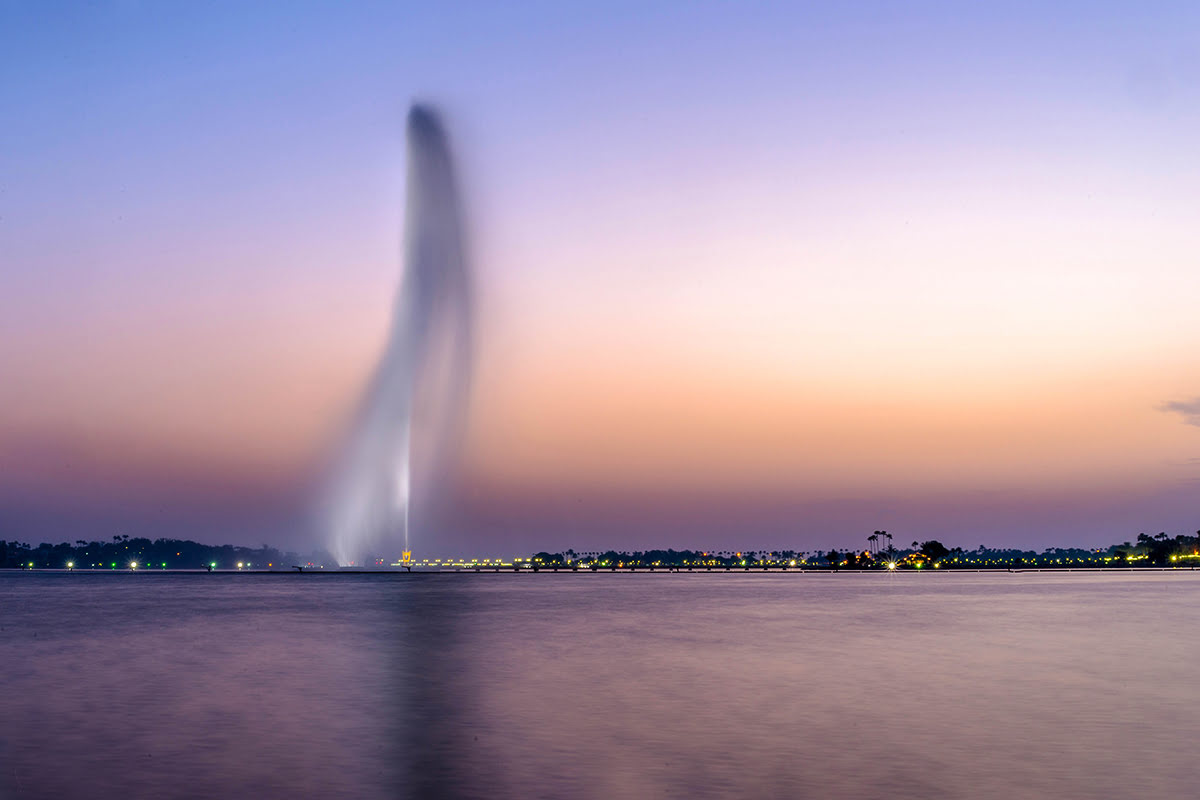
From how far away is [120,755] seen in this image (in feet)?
85.5

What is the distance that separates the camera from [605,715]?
32.4 m

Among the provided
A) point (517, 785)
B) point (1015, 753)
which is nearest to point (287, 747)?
point (517, 785)

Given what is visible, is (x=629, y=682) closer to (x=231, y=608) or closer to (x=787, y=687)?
(x=787, y=687)

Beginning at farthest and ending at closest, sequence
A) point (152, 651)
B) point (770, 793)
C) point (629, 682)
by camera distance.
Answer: point (152, 651) < point (629, 682) < point (770, 793)

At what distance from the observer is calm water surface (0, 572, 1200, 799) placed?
22766 mm

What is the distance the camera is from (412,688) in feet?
131

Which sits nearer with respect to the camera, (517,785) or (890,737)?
(517,785)

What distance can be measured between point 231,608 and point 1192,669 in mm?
91703

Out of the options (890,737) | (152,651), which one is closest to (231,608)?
(152,651)

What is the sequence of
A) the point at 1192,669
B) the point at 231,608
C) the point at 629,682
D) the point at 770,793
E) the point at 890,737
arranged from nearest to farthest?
1. the point at 770,793
2. the point at 890,737
3. the point at 629,682
4. the point at 1192,669
5. the point at 231,608

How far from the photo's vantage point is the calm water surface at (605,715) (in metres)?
22.8

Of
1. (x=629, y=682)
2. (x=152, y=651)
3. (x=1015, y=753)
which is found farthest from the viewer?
(x=152, y=651)

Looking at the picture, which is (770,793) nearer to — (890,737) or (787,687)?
(890,737)

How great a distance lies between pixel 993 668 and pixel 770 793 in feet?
91.6
